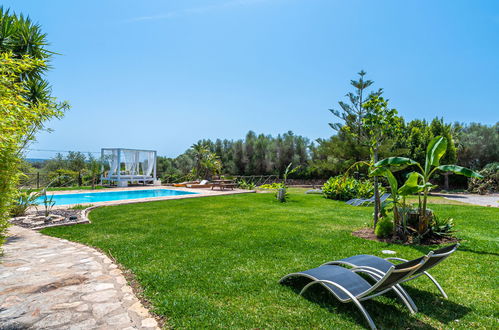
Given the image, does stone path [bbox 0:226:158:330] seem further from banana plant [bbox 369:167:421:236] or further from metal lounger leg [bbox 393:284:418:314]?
banana plant [bbox 369:167:421:236]

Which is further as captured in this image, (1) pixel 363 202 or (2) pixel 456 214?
(1) pixel 363 202

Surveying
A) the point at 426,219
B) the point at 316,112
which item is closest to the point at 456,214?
the point at 426,219

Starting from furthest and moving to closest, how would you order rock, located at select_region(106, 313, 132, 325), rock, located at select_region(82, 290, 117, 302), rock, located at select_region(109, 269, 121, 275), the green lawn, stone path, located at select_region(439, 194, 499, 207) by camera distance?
stone path, located at select_region(439, 194, 499, 207)
rock, located at select_region(109, 269, 121, 275)
rock, located at select_region(82, 290, 117, 302)
the green lawn
rock, located at select_region(106, 313, 132, 325)

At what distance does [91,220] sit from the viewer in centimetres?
706

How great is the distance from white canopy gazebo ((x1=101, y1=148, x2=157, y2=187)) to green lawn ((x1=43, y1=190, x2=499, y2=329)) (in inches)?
469

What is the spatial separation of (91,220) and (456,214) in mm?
9754

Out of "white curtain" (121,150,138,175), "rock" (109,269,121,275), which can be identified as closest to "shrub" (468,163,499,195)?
"rock" (109,269,121,275)

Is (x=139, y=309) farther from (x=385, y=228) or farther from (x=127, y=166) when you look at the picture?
(x=127, y=166)

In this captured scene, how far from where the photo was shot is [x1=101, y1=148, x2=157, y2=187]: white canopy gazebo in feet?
59.6

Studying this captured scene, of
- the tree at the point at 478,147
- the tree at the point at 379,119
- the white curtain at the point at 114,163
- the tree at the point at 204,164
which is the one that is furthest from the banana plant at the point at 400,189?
the tree at the point at 478,147

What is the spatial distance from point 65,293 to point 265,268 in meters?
2.17

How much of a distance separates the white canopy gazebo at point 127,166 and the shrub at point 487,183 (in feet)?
68.9

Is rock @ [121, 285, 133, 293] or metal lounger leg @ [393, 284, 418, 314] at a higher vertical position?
metal lounger leg @ [393, 284, 418, 314]

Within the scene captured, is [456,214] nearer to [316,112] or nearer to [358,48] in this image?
[358,48]
